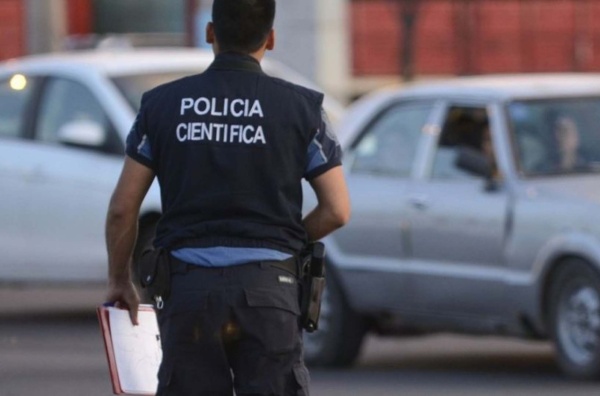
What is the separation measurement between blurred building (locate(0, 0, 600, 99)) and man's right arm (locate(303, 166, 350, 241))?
1788 cm

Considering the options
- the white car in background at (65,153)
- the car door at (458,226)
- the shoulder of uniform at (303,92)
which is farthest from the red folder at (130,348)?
the white car in background at (65,153)

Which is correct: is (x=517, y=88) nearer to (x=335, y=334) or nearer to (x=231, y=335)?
(x=335, y=334)

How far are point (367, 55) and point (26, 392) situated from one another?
14.5 metres

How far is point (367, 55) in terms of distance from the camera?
23.8 metres

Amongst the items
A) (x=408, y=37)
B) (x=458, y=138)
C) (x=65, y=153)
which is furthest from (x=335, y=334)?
(x=408, y=37)

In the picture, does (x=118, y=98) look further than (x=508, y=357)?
Yes

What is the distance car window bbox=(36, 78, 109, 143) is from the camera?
1321cm

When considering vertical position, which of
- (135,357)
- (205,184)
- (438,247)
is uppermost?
(205,184)

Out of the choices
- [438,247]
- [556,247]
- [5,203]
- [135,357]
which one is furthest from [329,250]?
[135,357]

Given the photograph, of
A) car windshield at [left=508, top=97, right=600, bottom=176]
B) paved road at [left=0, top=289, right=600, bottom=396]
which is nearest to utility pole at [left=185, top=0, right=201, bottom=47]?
paved road at [left=0, top=289, right=600, bottom=396]

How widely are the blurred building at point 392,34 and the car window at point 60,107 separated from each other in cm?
976

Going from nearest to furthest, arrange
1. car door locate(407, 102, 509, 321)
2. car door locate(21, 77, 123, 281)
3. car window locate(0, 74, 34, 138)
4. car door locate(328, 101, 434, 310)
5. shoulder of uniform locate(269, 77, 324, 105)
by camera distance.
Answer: shoulder of uniform locate(269, 77, 324, 105) < car door locate(407, 102, 509, 321) < car door locate(328, 101, 434, 310) < car door locate(21, 77, 123, 281) < car window locate(0, 74, 34, 138)

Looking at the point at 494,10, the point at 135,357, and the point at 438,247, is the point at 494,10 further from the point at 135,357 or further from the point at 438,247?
the point at 135,357

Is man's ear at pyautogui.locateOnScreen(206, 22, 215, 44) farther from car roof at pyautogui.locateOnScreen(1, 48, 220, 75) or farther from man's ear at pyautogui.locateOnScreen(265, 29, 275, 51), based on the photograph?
car roof at pyautogui.locateOnScreen(1, 48, 220, 75)
